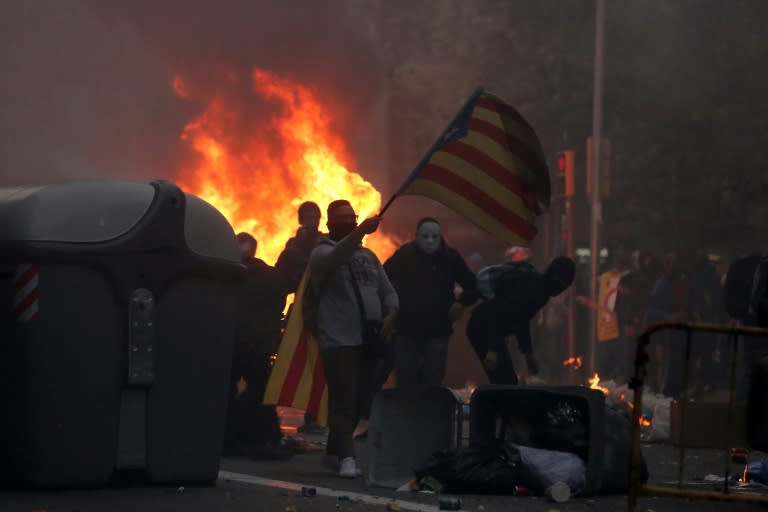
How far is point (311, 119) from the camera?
2275 cm

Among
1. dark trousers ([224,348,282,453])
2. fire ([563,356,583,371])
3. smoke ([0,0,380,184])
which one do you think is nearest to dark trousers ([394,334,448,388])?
dark trousers ([224,348,282,453])

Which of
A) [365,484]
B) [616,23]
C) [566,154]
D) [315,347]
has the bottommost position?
[365,484]

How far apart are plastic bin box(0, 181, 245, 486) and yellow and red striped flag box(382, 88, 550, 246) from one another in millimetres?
1639

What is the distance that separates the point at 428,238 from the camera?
528 inches

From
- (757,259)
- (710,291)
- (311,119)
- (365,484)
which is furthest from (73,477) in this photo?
(311,119)

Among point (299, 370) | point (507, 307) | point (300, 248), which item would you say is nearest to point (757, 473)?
point (299, 370)

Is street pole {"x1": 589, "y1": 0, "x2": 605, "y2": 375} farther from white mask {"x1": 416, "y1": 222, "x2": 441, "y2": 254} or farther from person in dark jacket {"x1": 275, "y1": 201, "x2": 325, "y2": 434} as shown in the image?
person in dark jacket {"x1": 275, "y1": 201, "x2": 325, "y2": 434}

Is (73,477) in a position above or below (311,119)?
below

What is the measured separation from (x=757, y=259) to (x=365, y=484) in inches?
183

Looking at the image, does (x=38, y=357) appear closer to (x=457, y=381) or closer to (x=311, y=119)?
(x=457, y=381)

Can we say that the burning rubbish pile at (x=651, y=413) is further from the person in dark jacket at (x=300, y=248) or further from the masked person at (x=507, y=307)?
the person in dark jacket at (x=300, y=248)

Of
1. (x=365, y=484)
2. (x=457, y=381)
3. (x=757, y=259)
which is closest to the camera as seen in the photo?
(x=365, y=484)

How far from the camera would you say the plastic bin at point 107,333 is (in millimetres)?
9469

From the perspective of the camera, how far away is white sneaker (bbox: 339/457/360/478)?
1082cm
